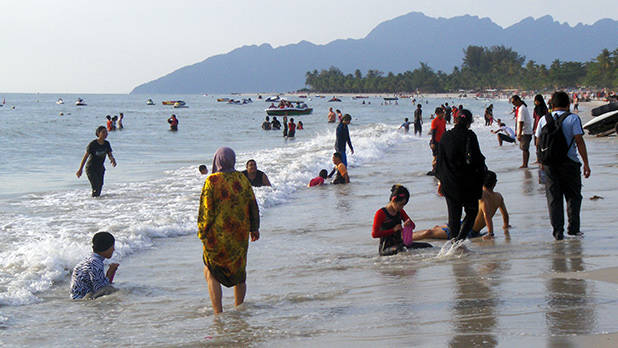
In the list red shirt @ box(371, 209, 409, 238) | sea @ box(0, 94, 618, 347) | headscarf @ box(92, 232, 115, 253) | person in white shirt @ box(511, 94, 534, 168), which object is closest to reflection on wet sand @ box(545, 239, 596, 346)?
sea @ box(0, 94, 618, 347)

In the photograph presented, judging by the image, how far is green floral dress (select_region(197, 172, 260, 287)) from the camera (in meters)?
5.16

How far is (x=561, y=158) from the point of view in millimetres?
7117

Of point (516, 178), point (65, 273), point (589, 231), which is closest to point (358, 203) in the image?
point (516, 178)

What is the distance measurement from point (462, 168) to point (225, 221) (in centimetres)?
279

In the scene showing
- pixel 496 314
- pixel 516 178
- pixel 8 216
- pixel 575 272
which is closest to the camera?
pixel 496 314

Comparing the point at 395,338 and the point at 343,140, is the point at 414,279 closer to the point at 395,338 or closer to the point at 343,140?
the point at 395,338

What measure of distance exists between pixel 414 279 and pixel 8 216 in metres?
8.51

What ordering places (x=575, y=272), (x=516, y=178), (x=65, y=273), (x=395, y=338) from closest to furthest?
(x=395, y=338)
(x=575, y=272)
(x=65, y=273)
(x=516, y=178)

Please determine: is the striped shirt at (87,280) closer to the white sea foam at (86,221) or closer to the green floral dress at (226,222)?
the white sea foam at (86,221)

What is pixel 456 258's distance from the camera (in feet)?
22.5

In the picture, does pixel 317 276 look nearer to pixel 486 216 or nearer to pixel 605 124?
pixel 486 216

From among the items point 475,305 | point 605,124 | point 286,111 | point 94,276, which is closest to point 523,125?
point 605,124

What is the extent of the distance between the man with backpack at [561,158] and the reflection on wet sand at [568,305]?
1060mm

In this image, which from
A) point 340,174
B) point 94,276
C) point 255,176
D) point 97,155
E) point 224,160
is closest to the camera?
point 224,160
